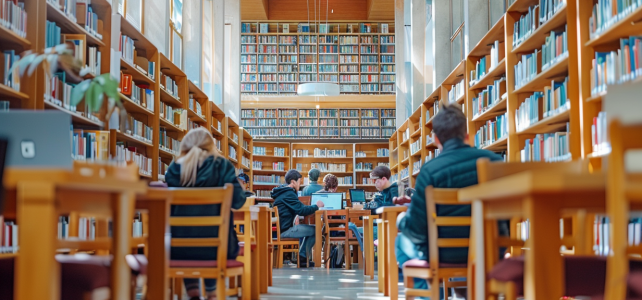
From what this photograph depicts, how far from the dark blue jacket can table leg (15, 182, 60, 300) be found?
6.29 feet

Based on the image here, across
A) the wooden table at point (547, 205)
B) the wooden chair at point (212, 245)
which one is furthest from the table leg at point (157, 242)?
the wooden table at point (547, 205)

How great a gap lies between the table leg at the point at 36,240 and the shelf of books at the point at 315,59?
14.3 metres

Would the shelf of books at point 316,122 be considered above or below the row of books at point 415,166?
above

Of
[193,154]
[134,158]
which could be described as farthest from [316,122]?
[193,154]

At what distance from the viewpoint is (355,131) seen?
15.5 m

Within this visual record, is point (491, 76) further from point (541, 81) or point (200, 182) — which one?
point (200, 182)

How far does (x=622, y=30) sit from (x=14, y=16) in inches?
141

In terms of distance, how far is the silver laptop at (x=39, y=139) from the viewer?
2049 millimetres

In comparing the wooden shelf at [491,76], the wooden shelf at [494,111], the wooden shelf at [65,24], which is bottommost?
the wooden shelf at [494,111]

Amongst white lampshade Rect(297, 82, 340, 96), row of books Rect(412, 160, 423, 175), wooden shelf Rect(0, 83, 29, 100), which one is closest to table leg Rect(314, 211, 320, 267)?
row of books Rect(412, 160, 423, 175)

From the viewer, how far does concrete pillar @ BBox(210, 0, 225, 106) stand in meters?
11.8

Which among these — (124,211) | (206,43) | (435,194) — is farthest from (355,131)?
(124,211)

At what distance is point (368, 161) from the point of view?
15242mm

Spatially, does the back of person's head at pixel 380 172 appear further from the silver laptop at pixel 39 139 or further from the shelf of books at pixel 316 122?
the shelf of books at pixel 316 122
